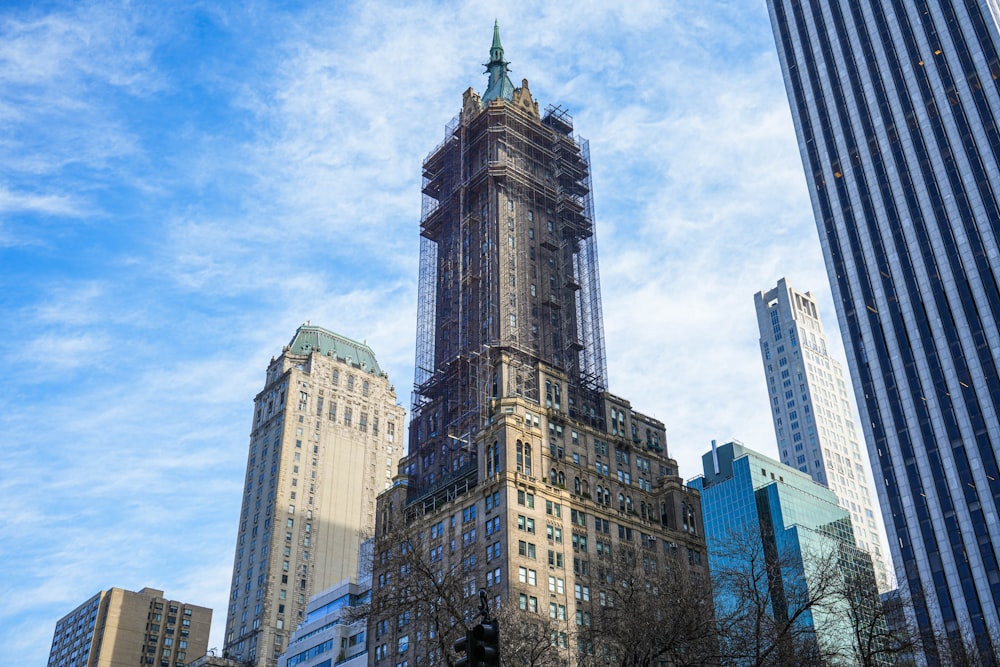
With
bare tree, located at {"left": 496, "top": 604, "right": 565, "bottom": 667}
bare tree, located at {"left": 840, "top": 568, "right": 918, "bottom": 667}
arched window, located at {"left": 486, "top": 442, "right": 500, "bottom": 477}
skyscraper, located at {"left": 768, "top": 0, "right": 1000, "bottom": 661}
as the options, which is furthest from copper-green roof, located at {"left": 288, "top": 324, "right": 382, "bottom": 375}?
bare tree, located at {"left": 840, "top": 568, "right": 918, "bottom": 667}

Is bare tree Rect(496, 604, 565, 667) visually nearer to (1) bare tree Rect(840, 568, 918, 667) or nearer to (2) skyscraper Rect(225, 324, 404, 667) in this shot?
(1) bare tree Rect(840, 568, 918, 667)

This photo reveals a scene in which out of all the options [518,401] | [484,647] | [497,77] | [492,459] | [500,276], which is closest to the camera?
[484,647]

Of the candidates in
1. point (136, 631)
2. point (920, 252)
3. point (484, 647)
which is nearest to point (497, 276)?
point (920, 252)

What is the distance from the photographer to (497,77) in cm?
15950

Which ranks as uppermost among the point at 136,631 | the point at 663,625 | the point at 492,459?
the point at 136,631

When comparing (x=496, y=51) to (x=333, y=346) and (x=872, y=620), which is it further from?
(x=872, y=620)

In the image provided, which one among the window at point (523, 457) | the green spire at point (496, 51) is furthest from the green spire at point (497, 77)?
the window at point (523, 457)

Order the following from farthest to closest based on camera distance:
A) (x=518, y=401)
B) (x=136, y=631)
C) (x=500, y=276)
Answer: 1. (x=136, y=631)
2. (x=500, y=276)
3. (x=518, y=401)

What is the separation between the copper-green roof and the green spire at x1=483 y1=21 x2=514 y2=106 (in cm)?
5712

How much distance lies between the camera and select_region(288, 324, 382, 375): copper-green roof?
188 m

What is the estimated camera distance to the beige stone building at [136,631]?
183 m

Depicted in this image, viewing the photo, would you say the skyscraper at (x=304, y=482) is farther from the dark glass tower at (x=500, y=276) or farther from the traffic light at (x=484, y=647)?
the traffic light at (x=484, y=647)

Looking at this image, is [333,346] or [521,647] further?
[333,346]

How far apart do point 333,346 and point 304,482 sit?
1309 inches
